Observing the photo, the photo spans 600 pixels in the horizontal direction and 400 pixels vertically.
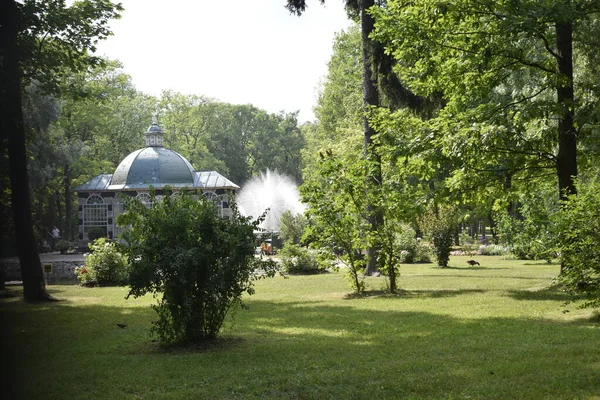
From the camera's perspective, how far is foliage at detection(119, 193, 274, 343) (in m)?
8.88

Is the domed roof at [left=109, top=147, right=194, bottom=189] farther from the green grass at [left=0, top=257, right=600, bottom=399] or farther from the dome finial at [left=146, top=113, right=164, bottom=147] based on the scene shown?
the green grass at [left=0, top=257, right=600, bottom=399]

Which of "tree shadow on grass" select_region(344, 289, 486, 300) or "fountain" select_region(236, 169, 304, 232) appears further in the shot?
"fountain" select_region(236, 169, 304, 232)

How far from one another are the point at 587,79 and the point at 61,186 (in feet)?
130

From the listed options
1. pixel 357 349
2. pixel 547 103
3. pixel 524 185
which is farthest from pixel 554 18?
pixel 357 349

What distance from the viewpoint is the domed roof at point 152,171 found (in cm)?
4772

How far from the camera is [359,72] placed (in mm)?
44344

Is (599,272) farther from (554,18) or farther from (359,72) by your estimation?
(359,72)

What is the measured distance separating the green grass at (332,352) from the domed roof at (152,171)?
3308 cm

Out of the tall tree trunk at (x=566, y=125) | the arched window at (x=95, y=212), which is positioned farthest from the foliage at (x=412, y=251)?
the arched window at (x=95, y=212)

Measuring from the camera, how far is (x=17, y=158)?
16.9 m

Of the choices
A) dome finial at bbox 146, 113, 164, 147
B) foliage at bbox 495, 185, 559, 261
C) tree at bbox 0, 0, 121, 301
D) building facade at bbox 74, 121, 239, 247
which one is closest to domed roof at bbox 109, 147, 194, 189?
building facade at bbox 74, 121, 239, 247

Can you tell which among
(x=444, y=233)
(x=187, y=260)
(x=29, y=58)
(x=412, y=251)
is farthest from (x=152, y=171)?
(x=187, y=260)

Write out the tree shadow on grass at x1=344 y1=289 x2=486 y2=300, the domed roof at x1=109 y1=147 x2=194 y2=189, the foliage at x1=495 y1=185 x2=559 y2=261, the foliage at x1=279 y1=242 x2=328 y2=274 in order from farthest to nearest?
the domed roof at x1=109 y1=147 x2=194 y2=189
the foliage at x1=279 y1=242 x2=328 y2=274
the tree shadow on grass at x1=344 y1=289 x2=486 y2=300
the foliage at x1=495 y1=185 x2=559 y2=261

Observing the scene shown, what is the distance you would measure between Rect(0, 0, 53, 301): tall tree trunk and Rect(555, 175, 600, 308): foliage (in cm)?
1278
